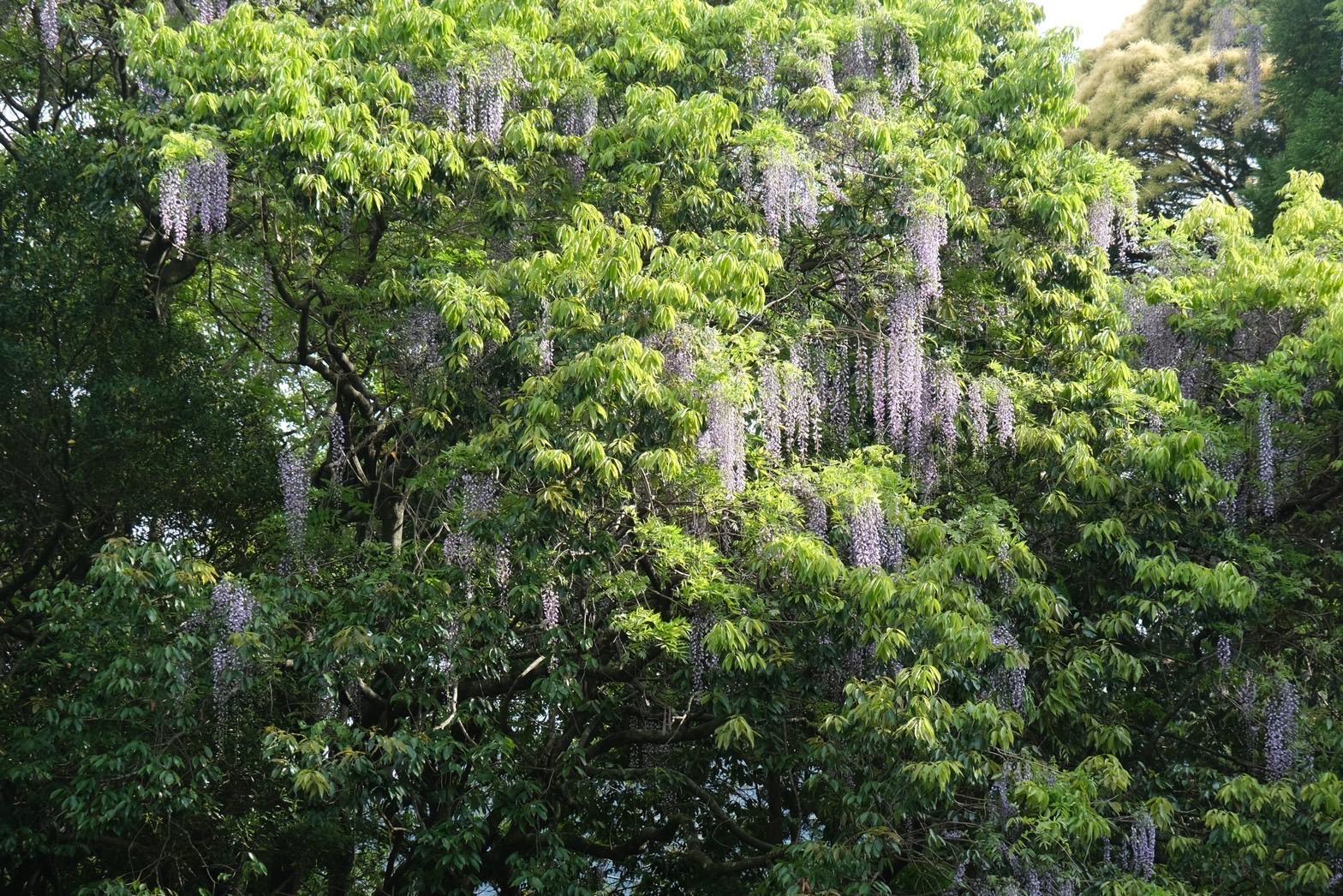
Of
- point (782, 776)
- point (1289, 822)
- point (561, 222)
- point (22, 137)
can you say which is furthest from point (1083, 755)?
point (22, 137)

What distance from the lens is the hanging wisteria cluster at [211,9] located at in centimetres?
886

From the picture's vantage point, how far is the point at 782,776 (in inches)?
351

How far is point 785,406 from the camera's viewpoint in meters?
8.19

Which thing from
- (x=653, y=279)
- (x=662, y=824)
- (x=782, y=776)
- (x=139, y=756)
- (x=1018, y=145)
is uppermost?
(x=1018, y=145)

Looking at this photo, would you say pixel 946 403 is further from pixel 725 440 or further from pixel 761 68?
pixel 761 68

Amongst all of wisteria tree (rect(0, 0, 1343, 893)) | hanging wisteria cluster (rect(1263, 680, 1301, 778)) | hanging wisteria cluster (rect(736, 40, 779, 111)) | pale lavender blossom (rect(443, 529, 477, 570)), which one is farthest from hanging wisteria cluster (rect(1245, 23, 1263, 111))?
pale lavender blossom (rect(443, 529, 477, 570))

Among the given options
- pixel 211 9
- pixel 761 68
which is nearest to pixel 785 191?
pixel 761 68

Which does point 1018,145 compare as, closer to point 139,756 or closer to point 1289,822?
point 1289,822

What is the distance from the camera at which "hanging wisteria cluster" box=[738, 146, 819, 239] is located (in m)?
8.46

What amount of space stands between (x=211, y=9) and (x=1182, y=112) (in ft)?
41.9

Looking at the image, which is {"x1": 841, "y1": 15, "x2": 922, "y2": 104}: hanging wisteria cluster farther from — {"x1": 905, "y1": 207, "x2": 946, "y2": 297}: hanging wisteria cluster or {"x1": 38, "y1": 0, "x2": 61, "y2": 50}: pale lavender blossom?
{"x1": 38, "y1": 0, "x2": 61, "y2": 50}: pale lavender blossom

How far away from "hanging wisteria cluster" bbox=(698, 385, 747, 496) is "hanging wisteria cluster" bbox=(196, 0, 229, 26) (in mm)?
4095

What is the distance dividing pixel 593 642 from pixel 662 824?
2.39 m

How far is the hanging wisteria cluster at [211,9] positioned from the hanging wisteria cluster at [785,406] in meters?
4.11
